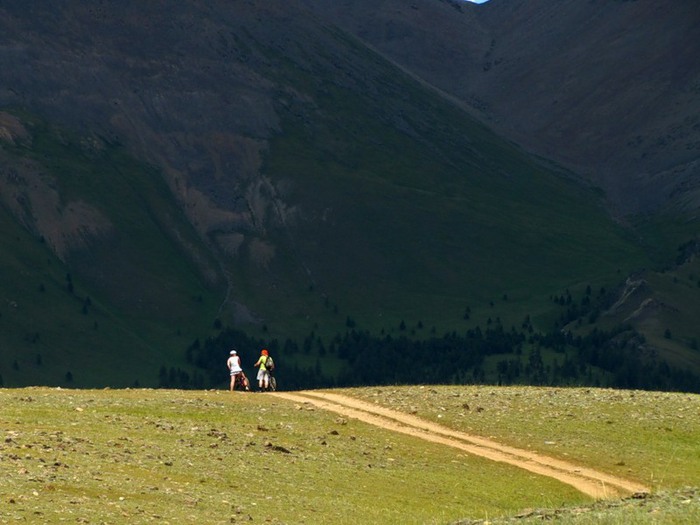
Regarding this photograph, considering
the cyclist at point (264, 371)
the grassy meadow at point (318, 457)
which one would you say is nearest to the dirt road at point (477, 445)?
the grassy meadow at point (318, 457)

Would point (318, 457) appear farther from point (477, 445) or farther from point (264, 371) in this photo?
point (264, 371)

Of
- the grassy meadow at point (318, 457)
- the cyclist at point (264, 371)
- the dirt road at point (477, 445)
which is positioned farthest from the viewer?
the cyclist at point (264, 371)

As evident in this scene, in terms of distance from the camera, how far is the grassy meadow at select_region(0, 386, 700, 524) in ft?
146

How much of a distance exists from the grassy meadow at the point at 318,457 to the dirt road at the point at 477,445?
2.65 ft

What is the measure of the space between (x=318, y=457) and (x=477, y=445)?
342 inches

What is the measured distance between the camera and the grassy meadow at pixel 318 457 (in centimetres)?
4450

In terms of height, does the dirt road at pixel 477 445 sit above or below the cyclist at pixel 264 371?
below

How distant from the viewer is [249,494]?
158ft

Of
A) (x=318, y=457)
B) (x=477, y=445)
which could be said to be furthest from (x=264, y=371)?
(x=318, y=457)

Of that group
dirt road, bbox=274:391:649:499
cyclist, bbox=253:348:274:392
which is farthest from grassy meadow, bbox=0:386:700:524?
cyclist, bbox=253:348:274:392

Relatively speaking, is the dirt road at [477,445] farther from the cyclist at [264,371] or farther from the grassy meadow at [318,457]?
the cyclist at [264,371]

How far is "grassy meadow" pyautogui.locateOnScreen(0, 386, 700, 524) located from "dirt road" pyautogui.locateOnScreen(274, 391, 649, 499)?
81cm

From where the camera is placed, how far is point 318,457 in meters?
55.7

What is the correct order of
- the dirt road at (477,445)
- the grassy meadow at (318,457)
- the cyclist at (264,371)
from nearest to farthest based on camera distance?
the grassy meadow at (318,457) < the dirt road at (477,445) < the cyclist at (264,371)
